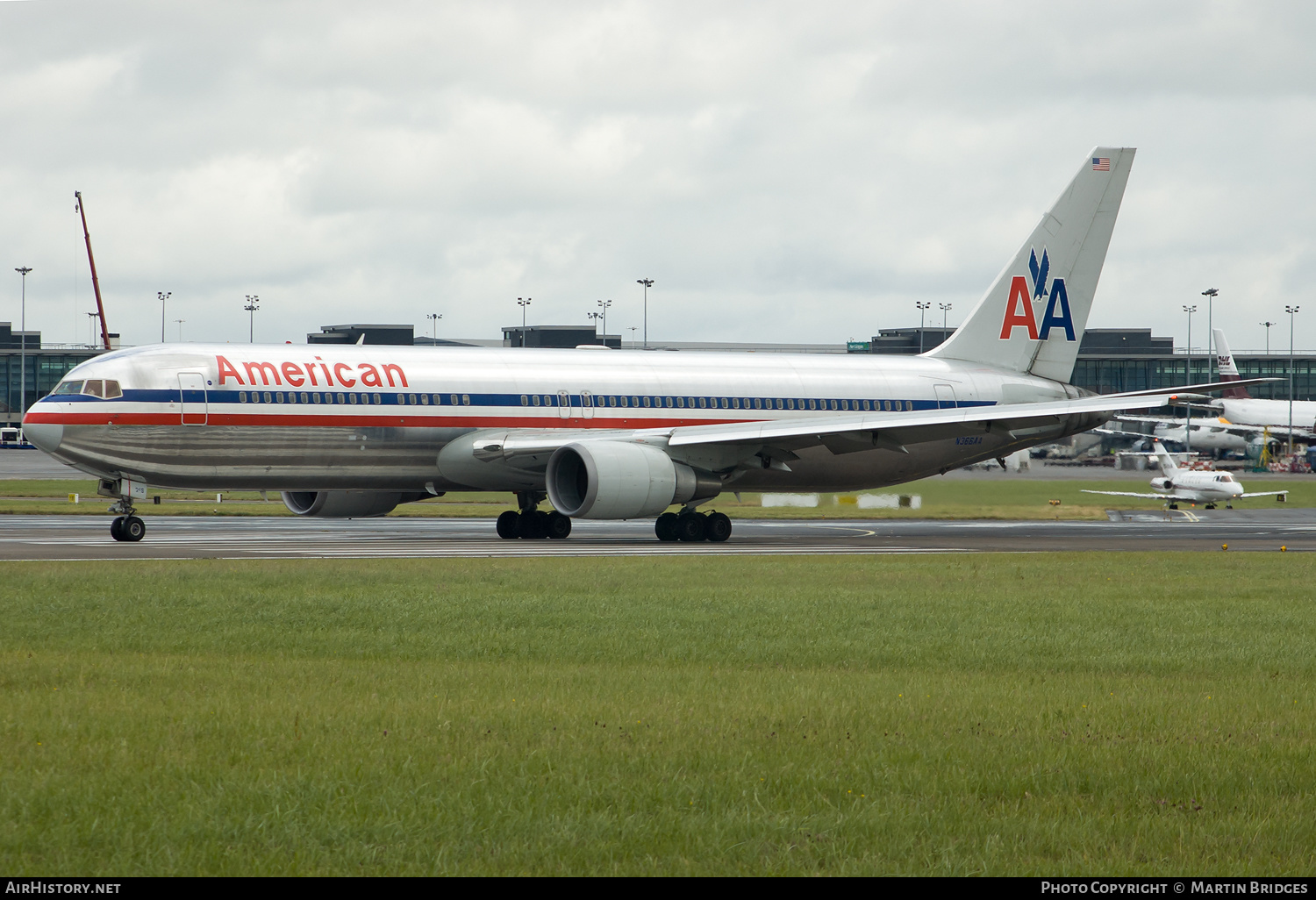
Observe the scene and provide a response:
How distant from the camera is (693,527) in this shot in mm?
31172

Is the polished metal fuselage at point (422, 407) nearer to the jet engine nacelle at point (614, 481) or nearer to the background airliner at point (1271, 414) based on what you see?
the jet engine nacelle at point (614, 481)

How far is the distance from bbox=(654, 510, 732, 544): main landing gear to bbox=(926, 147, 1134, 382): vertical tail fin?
9991mm

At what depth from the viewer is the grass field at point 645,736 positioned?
6.48m

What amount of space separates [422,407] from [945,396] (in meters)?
13.8

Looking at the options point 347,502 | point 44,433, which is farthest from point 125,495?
point 347,502

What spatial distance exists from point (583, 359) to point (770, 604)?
17297 mm

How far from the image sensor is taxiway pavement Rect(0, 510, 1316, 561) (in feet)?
84.6

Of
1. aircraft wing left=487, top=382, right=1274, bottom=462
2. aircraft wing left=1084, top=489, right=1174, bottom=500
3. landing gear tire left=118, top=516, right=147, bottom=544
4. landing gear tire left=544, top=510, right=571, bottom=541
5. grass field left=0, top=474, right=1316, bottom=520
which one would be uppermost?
aircraft wing left=487, top=382, right=1274, bottom=462

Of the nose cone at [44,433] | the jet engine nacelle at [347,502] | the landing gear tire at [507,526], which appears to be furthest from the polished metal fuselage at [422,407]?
the jet engine nacelle at [347,502]

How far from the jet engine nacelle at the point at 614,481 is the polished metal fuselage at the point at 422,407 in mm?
1237

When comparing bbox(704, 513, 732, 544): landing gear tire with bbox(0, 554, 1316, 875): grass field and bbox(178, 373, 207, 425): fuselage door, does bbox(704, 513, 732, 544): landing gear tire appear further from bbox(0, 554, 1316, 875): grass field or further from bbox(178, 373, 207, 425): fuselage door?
bbox(0, 554, 1316, 875): grass field

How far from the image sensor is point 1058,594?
1811 cm

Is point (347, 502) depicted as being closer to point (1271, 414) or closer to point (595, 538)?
point (595, 538)

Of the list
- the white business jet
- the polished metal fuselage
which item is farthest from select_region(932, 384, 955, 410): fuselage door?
the white business jet
